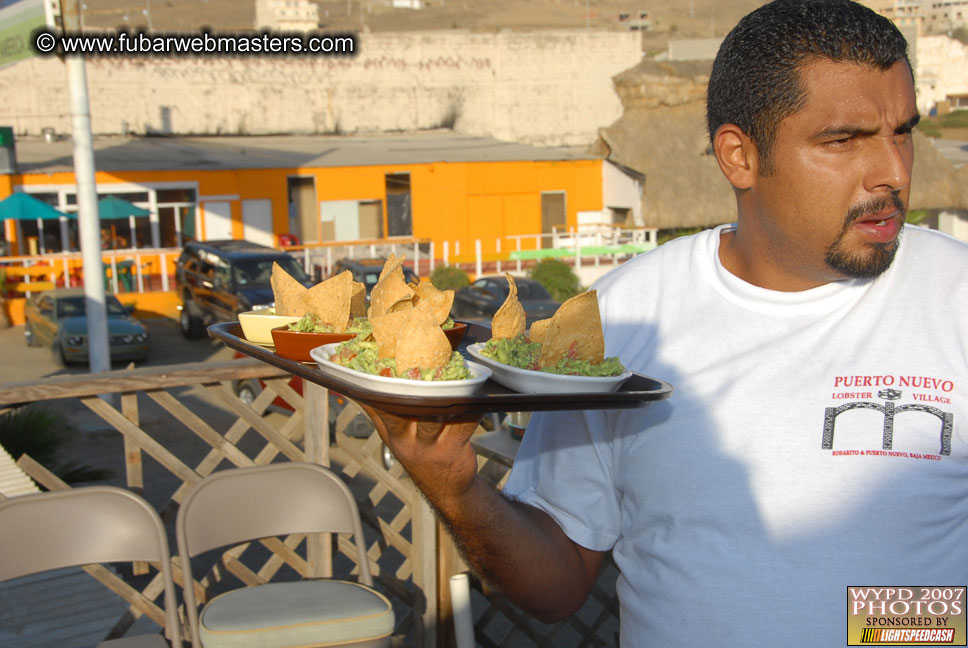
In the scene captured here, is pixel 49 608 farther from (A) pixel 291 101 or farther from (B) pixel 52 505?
(A) pixel 291 101

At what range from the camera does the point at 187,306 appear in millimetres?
18234

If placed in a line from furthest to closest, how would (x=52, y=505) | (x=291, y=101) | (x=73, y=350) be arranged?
(x=291, y=101), (x=73, y=350), (x=52, y=505)

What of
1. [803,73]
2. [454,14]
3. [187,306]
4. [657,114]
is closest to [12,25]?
[187,306]

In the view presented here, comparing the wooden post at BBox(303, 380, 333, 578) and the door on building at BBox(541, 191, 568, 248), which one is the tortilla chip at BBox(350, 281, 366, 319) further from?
the door on building at BBox(541, 191, 568, 248)

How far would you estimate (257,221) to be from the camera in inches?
1062

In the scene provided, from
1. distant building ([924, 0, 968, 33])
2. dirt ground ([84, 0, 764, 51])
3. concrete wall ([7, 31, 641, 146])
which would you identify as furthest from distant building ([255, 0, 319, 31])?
distant building ([924, 0, 968, 33])

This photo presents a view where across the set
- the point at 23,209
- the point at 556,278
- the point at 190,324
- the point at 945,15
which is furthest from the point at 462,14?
the point at 190,324

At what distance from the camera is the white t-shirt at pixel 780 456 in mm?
1560

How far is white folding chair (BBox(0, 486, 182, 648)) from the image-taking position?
318 cm

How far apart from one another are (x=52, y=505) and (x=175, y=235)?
78.1 ft

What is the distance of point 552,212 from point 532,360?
29.7 meters

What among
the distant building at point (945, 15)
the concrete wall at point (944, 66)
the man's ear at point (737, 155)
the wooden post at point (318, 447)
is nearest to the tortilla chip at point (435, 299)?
the man's ear at point (737, 155)

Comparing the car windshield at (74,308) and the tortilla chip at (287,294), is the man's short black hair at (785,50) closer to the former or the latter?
the tortilla chip at (287,294)

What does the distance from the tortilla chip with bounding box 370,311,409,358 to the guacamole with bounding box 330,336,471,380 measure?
0.6 inches
